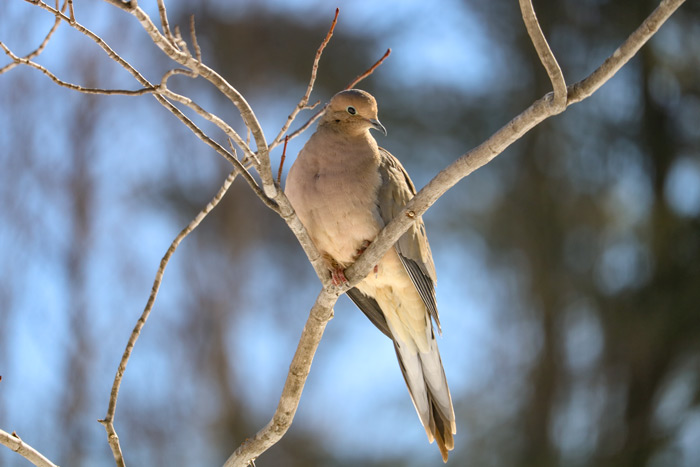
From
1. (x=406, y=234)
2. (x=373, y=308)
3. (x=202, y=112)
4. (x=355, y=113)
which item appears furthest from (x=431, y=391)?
(x=202, y=112)

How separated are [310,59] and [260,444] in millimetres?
8489

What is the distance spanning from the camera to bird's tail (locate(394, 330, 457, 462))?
307cm

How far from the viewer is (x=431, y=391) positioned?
3.12 metres

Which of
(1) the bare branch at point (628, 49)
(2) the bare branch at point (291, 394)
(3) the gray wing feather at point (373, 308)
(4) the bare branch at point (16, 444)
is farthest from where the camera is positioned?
(3) the gray wing feather at point (373, 308)

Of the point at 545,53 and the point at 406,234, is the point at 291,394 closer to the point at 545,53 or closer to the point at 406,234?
the point at 406,234

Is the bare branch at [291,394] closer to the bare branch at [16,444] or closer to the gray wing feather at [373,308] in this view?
the bare branch at [16,444]

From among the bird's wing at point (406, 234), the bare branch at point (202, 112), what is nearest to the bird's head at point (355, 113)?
the bird's wing at point (406, 234)

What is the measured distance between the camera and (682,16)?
8430 millimetres

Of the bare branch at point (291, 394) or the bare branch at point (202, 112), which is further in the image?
the bare branch at point (291, 394)

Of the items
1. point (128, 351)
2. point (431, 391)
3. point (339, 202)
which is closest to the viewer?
point (128, 351)

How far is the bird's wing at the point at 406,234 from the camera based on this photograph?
2.96 m

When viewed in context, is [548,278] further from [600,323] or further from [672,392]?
[672,392]

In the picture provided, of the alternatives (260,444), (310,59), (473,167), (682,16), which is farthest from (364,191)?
(310,59)

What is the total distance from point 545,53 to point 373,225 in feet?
3.87
